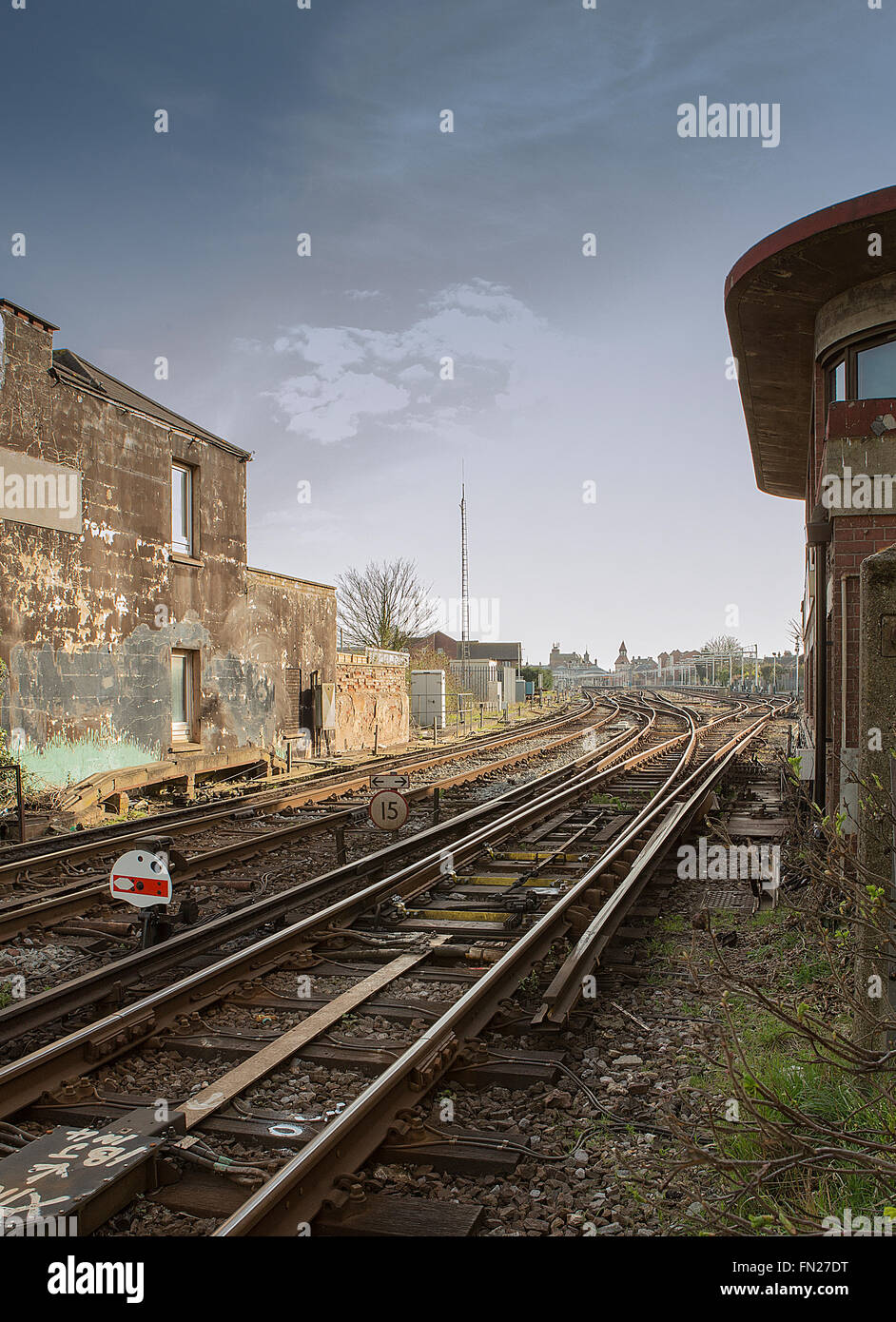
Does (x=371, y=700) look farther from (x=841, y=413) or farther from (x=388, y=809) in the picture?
(x=841, y=413)

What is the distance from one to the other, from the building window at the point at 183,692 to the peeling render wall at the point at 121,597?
0.91 ft

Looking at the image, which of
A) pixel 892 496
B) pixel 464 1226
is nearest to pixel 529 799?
pixel 892 496

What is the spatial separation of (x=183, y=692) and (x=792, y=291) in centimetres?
1354

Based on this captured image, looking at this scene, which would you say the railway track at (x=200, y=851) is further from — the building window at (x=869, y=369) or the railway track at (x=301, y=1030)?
the building window at (x=869, y=369)

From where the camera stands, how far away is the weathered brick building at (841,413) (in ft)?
13.6

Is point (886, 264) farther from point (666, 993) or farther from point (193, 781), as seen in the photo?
point (193, 781)

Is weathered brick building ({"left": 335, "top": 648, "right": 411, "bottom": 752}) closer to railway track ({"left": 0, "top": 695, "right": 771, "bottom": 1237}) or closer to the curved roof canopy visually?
the curved roof canopy

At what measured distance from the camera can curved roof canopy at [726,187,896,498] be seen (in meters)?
9.12

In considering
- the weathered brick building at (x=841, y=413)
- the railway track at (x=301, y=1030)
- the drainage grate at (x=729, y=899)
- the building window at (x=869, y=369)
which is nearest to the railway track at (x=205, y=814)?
the railway track at (x=301, y=1030)

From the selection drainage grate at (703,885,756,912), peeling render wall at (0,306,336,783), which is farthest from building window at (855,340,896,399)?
peeling render wall at (0,306,336,783)

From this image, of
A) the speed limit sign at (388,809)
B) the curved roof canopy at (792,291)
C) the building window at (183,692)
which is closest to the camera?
the curved roof canopy at (792,291)

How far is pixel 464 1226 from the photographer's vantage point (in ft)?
11.4

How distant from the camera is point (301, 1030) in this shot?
5375 millimetres

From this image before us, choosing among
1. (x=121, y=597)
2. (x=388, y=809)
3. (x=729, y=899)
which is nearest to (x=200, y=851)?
(x=388, y=809)
